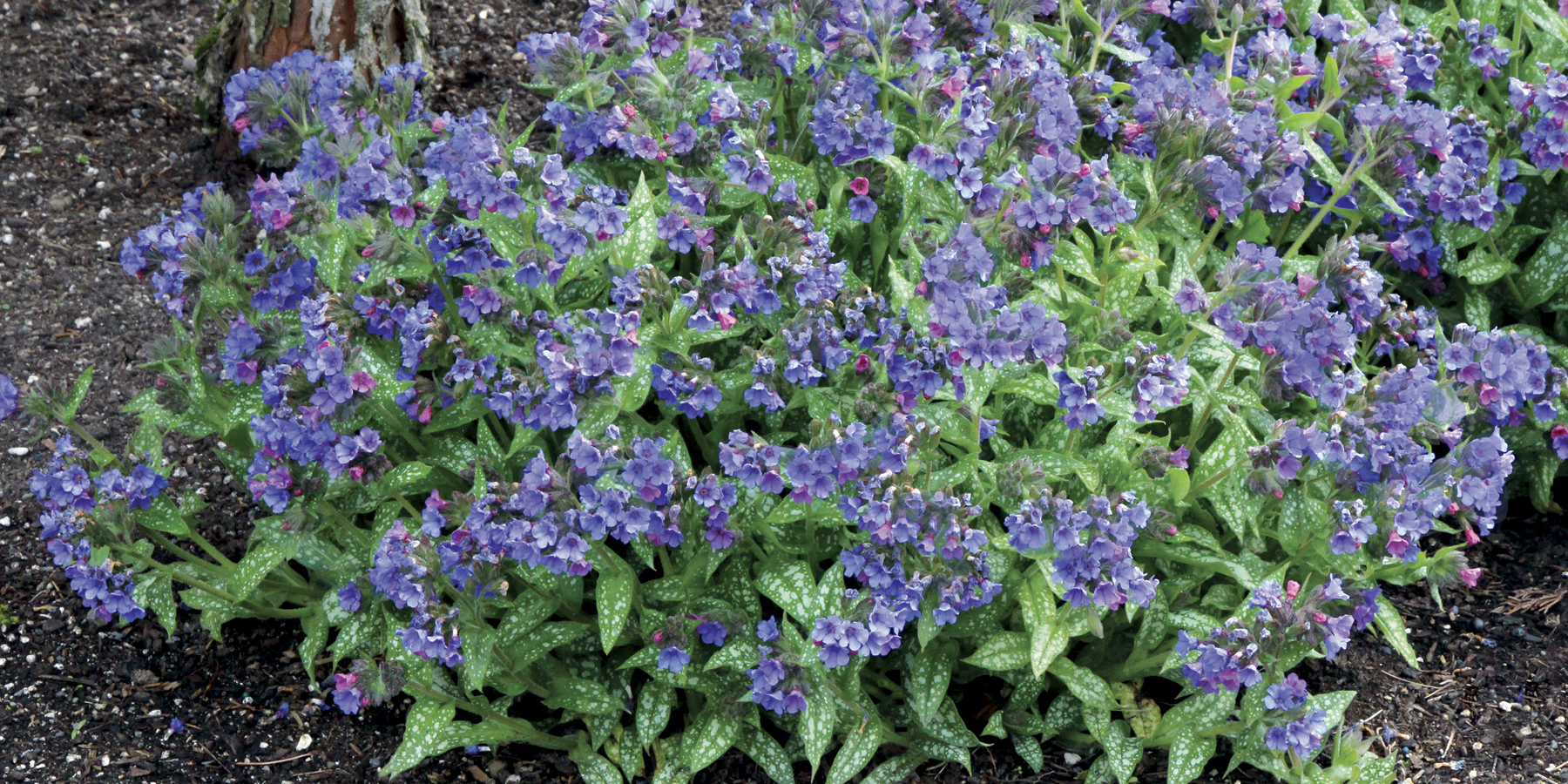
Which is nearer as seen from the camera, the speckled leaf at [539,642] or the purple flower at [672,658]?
the purple flower at [672,658]

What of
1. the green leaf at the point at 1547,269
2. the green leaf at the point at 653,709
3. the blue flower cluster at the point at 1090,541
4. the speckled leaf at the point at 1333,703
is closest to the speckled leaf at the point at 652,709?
the green leaf at the point at 653,709

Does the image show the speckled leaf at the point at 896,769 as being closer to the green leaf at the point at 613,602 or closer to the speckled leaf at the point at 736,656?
the speckled leaf at the point at 736,656

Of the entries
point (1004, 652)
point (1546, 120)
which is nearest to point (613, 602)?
point (1004, 652)

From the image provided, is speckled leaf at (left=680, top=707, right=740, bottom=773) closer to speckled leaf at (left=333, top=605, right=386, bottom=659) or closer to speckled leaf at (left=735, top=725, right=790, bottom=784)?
speckled leaf at (left=735, top=725, right=790, bottom=784)

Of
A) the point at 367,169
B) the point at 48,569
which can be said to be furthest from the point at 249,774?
the point at 367,169

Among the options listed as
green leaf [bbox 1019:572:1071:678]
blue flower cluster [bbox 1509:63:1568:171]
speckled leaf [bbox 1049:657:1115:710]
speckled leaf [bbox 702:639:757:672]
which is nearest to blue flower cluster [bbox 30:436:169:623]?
speckled leaf [bbox 702:639:757:672]
